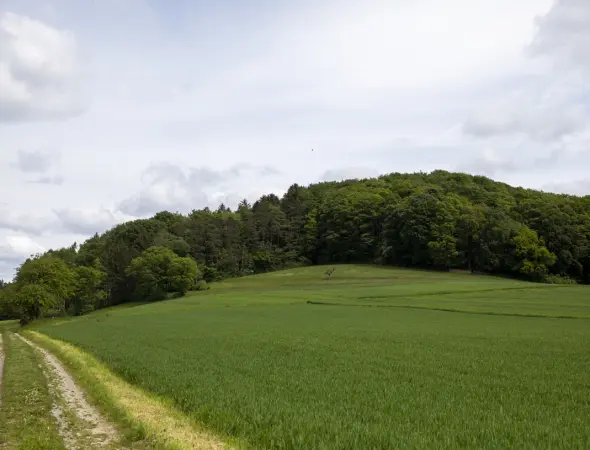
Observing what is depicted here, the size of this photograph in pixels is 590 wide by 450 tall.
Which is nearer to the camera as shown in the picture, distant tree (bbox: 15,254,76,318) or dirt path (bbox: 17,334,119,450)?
dirt path (bbox: 17,334,119,450)

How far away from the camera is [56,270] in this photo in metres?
94.5

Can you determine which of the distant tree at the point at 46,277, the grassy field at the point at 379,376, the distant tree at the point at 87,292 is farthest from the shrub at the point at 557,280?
the distant tree at the point at 87,292

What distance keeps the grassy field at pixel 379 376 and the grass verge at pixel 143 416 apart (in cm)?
54

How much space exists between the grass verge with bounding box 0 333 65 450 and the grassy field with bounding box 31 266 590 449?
358 cm

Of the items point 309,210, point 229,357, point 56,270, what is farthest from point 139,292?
point 229,357

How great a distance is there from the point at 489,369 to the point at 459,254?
322 feet

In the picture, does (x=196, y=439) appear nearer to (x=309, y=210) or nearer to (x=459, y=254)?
(x=459, y=254)

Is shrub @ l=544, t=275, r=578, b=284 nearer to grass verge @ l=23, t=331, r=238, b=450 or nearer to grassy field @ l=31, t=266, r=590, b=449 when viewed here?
grassy field @ l=31, t=266, r=590, b=449

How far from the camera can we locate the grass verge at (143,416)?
1161cm

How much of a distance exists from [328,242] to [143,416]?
129560 mm

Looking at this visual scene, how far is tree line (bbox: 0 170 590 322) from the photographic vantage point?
105 meters

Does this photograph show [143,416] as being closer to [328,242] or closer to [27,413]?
[27,413]

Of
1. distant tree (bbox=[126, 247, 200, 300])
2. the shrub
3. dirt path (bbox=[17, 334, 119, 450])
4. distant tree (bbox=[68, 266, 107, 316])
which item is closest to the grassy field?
dirt path (bbox=[17, 334, 119, 450])

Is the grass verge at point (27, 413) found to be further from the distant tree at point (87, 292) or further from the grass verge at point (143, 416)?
the distant tree at point (87, 292)
